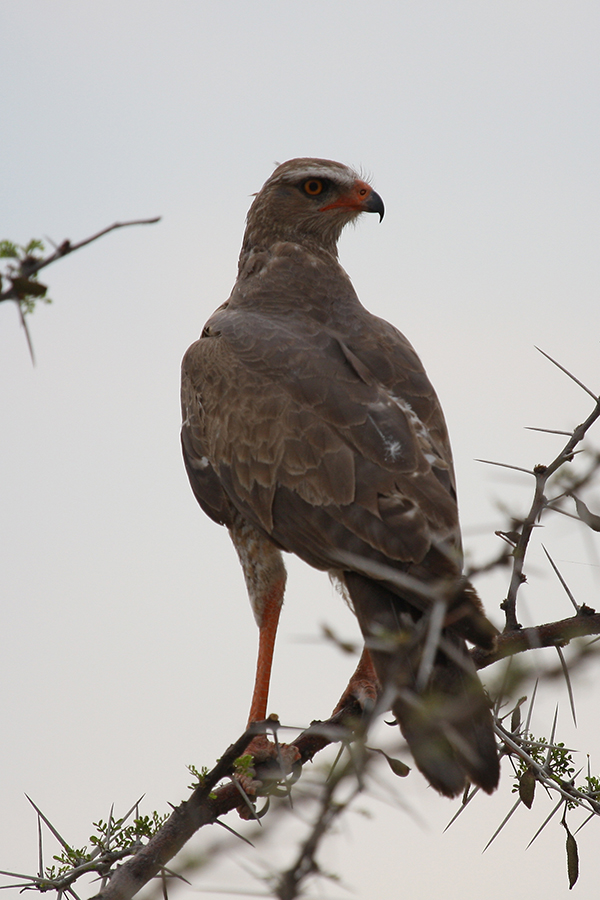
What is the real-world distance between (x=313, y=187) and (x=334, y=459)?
2.93 m

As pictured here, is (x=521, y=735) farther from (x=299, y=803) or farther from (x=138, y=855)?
(x=299, y=803)

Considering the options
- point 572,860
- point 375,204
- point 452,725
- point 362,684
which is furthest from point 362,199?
point 572,860

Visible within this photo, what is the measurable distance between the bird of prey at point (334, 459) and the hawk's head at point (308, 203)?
0.06ft

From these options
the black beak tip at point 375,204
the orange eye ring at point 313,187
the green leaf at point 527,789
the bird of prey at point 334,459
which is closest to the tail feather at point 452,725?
the bird of prey at point 334,459

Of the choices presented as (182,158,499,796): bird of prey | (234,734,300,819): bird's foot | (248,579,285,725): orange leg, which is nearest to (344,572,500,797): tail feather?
(182,158,499,796): bird of prey

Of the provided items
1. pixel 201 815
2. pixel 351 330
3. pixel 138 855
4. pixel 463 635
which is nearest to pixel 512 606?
pixel 463 635

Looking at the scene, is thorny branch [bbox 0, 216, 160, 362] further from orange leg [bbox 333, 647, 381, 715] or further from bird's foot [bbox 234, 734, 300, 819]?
orange leg [bbox 333, 647, 381, 715]

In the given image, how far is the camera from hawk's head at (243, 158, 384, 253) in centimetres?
645

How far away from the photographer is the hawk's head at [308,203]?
6453 mm

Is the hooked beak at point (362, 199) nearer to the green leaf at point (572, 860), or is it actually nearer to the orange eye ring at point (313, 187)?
the orange eye ring at point (313, 187)

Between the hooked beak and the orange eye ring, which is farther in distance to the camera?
the orange eye ring

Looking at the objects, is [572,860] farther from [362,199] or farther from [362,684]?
[362,199]

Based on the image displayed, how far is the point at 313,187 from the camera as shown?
654 centimetres

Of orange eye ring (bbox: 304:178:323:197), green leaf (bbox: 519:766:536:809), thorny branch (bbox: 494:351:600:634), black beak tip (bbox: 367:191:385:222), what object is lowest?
green leaf (bbox: 519:766:536:809)
